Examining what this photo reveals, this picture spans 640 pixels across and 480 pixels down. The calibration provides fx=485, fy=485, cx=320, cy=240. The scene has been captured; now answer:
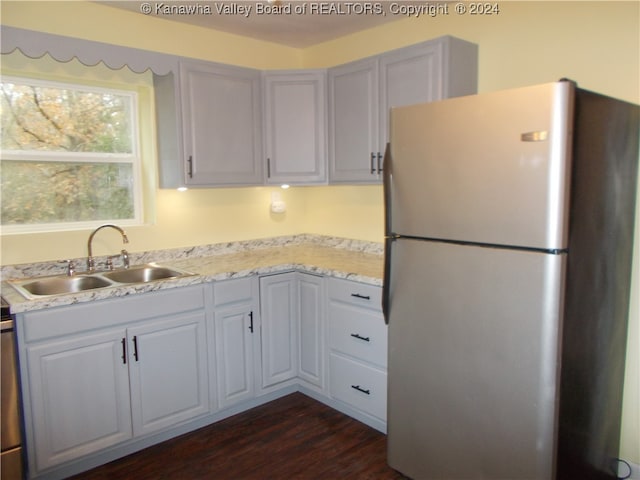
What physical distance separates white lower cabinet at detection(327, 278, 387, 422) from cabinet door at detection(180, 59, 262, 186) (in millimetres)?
950

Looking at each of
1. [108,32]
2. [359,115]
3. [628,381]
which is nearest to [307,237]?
[359,115]

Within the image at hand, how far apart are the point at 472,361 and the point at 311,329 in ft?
4.12

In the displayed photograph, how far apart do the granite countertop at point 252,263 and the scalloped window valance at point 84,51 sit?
1.09 meters

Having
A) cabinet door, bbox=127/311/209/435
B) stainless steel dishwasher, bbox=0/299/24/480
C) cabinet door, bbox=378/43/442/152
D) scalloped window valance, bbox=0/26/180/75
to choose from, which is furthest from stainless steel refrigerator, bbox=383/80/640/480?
stainless steel dishwasher, bbox=0/299/24/480

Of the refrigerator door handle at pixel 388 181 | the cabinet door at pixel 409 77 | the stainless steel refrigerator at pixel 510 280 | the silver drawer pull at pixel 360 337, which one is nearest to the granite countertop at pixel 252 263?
the silver drawer pull at pixel 360 337

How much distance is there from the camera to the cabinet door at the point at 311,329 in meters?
2.85

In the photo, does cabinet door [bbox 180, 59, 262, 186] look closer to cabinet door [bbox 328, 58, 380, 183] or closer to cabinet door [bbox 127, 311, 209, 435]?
cabinet door [bbox 328, 58, 380, 183]

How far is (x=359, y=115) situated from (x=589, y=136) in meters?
1.49

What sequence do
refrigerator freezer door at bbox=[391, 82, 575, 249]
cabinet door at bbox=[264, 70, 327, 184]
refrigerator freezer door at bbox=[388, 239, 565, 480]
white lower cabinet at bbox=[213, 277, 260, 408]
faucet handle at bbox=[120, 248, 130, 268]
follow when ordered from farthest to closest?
cabinet door at bbox=[264, 70, 327, 184]
faucet handle at bbox=[120, 248, 130, 268]
white lower cabinet at bbox=[213, 277, 260, 408]
refrigerator freezer door at bbox=[388, 239, 565, 480]
refrigerator freezer door at bbox=[391, 82, 575, 249]

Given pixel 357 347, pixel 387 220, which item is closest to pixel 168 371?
pixel 357 347

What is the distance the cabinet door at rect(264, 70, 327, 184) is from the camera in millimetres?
3104

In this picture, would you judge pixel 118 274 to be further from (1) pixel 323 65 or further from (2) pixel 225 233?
(1) pixel 323 65

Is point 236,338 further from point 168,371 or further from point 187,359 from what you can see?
point 168,371

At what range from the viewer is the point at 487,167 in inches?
67.3
